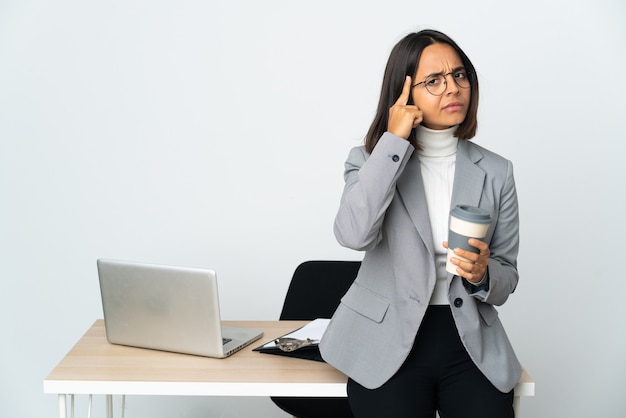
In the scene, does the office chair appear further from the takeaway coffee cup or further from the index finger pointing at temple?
the takeaway coffee cup

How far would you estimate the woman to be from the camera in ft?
7.02

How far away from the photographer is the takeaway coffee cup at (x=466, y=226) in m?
1.90

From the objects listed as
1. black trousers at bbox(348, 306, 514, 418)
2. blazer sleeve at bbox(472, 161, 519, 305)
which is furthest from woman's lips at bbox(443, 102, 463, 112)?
black trousers at bbox(348, 306, 514, 418)

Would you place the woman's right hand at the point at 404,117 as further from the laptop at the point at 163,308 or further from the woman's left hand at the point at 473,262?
the laptop at the point at 163,308

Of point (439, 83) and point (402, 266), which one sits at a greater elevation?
point (439, 83)

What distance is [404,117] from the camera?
7.22 ft

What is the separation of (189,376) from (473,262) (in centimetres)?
83

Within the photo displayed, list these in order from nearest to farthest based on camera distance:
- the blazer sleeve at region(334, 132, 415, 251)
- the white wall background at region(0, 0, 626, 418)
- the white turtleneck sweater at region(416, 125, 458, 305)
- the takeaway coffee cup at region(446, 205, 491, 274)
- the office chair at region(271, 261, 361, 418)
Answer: the takeaway coffee cup at region(446, 205, 491, 274), the blazer sleeve at region(334, 132, 415, 251), the white turtleneck sweater at region(416, 125, 458, 305), the office chair at region(271, 261, 361, 418), the white wall background at region(0, 0, 626, 418)

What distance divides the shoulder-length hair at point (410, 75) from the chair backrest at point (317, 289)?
89 centimetres

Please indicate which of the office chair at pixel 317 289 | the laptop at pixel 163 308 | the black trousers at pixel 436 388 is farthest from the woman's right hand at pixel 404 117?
the office chair at pixel 317 289

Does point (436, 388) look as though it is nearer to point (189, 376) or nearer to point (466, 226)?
point (466, 226)

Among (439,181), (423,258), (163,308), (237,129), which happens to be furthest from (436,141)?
(237,129)

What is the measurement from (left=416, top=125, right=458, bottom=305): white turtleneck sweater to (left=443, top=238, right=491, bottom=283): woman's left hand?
0.19 metres

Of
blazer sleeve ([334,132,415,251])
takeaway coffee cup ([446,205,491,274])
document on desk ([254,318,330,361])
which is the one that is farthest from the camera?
document on desk ([254,318,330,361])
